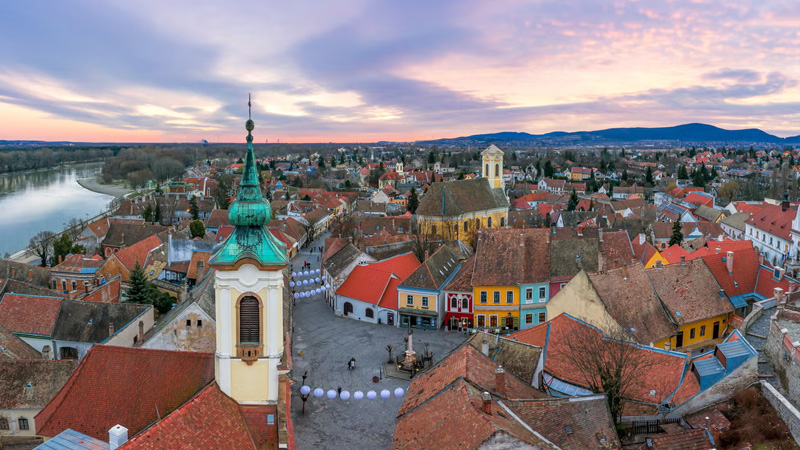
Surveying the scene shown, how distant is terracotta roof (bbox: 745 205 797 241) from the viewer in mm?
59009

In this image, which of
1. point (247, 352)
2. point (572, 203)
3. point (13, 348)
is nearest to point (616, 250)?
point (247, 352)

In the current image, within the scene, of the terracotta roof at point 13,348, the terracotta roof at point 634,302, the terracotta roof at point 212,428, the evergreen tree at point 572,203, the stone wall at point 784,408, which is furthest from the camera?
the evergreen tree at point 572,203

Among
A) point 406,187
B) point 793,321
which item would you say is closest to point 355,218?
point 793,321

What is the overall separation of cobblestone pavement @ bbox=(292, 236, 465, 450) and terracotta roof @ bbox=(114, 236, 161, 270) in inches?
513

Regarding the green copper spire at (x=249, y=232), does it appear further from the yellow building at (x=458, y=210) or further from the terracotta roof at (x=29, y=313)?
the yellow building at (x=458, y=210)

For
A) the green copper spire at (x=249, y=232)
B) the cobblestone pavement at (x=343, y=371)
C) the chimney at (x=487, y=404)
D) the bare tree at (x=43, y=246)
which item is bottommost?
the cobblestone pavement at (x=343, y=371)

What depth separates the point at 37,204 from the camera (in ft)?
365

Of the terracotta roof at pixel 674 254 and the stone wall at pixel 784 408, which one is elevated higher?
the terracotta roof at pixel 674 254

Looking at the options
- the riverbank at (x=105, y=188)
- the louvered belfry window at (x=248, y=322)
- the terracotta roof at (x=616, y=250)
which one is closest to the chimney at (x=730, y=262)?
the terracotta roof at (x=616, y=250)

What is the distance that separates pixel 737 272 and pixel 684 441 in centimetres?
2066

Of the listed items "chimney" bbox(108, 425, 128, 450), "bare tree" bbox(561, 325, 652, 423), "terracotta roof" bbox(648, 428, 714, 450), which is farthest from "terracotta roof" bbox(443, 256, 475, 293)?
"chimney" bbox(108, 425, 128, 450)

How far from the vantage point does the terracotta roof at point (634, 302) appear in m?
28.6

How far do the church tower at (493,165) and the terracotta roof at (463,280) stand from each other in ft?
101

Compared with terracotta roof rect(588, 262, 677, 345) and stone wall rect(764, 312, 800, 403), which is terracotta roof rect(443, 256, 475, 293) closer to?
terracotta roof rect(588, 262, 677, 345)
